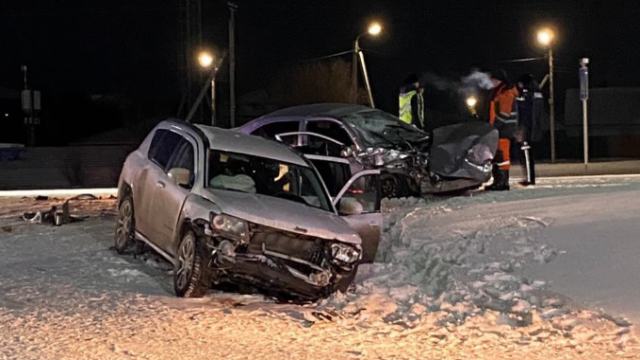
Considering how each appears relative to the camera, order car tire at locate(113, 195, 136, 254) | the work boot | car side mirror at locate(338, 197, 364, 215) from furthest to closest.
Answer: the work boot → car tire at locate(113, 195, 136, 254) → car side mirror at locate(338, 197, 364, 215)

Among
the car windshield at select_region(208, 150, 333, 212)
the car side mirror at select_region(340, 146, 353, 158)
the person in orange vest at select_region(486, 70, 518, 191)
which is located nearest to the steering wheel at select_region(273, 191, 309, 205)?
the car windshield at select_region(208, 150, 333, 212)

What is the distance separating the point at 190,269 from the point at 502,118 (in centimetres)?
791

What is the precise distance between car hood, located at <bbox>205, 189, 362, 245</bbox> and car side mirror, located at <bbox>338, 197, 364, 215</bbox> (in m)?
0.58

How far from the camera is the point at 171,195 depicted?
9156mm

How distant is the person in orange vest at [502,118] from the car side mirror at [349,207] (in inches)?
215

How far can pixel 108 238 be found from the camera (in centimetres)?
1225

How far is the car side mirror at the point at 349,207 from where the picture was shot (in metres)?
9.53

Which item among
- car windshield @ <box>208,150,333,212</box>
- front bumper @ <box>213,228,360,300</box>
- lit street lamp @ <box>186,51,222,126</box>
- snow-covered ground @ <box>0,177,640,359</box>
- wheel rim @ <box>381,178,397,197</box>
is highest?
lit street lamp @ <box>186,51,222,126</box>

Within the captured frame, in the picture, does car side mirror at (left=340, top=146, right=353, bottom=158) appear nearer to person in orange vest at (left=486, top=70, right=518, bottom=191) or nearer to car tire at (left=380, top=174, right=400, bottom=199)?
car tire at (left=380, top=174, right=400, bottom=199)

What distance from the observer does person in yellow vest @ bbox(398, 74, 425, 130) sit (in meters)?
17.3

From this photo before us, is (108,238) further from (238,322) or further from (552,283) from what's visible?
(552,283)

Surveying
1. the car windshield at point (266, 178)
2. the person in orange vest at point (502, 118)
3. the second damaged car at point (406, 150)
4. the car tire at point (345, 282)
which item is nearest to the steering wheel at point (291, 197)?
the car windshield at point (266, 178)

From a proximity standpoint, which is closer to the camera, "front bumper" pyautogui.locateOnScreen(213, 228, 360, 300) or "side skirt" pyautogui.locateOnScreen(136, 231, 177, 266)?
"front bumper" pyautogui.locateOnScreen(213, 228, 360, 300)

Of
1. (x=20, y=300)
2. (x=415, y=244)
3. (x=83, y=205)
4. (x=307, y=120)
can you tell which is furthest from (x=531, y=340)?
(x=83, y=205)
